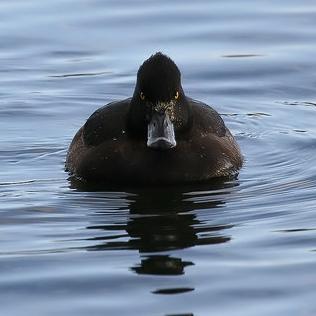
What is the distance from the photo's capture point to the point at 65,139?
14844 mm

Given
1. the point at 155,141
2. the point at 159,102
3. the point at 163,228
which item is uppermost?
the point at 159,102

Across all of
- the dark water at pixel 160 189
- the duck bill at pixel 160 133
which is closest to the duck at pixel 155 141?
the duck bill at pixel 160 133

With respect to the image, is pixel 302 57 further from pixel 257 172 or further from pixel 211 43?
pixel 257 172

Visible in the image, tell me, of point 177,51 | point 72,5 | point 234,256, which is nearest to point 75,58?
point 177,51

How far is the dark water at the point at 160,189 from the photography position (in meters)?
→ 9.67

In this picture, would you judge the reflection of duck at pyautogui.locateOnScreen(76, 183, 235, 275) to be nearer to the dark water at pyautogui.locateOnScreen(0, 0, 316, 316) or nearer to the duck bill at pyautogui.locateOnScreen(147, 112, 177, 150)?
the dark water at pyautogui.locateOnScreen(0, 0, 316, 316)

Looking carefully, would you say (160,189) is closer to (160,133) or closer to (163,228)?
(160,133)

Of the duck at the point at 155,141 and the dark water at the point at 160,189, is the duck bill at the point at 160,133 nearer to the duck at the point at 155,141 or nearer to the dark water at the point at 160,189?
the duck at the point at 155,141

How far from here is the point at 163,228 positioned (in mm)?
11469

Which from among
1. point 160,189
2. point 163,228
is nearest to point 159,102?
point 160,189

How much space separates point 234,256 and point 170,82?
2.72 meters

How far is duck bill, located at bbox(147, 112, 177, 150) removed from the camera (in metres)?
12.6

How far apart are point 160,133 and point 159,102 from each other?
1.04ft

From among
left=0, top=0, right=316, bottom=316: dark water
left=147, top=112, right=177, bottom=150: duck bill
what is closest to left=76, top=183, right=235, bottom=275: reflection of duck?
left=0, top=0, right=316, bottom=316: dark water
